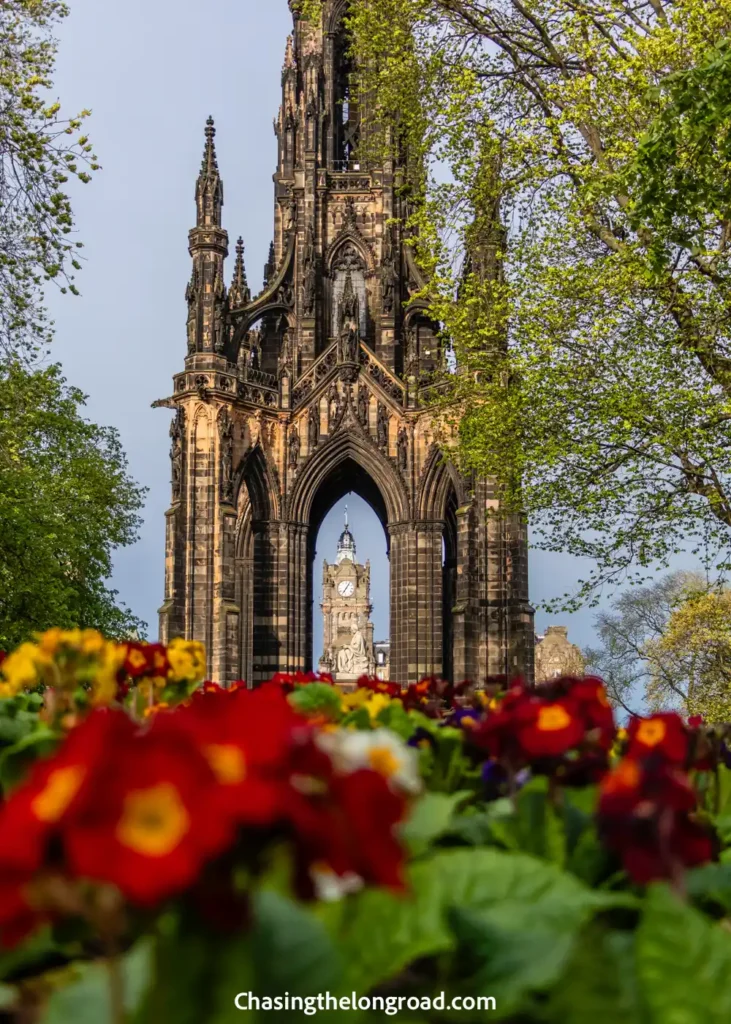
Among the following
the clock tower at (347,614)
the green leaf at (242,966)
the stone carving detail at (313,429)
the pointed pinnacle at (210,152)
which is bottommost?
the green leaf at (242,966)

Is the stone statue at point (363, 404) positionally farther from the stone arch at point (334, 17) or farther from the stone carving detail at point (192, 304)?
the stone arch at point (334, 17)

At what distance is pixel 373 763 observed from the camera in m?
1.81

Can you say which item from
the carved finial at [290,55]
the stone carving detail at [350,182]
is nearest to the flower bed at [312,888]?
the stone carving detail at [350,182]

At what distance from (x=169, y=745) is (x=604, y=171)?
17207 millimetres

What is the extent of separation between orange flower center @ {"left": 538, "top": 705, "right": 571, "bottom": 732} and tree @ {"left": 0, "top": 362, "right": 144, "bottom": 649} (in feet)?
58.4

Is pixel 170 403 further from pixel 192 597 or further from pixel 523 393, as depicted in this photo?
pixel 523 393

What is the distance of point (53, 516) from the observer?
22562 millimetres

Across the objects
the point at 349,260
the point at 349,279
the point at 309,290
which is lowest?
the point at 309,290

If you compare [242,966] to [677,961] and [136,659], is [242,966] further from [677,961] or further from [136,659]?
[136,659]

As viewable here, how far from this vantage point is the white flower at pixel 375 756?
167 cm

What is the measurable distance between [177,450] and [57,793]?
32556mm

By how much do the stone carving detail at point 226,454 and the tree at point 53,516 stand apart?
12.8 feet

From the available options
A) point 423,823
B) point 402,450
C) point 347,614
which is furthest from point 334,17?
point 423,823

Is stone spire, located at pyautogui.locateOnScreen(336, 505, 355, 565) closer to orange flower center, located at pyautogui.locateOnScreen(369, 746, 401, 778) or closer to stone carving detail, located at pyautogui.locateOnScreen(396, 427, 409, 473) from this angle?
stone carving detail, located at pyautogui.locateOnScreen(396, 427, 409, 473)
